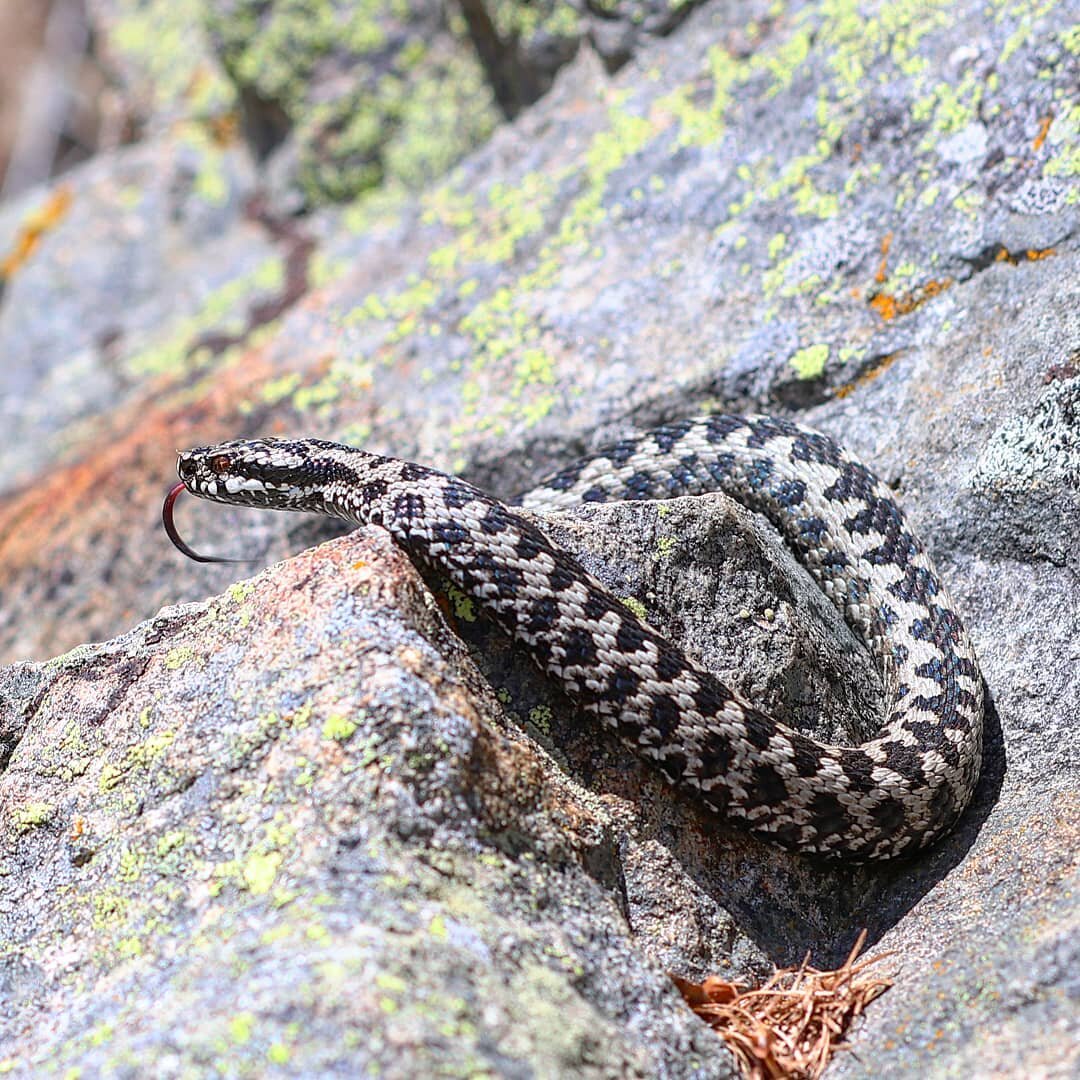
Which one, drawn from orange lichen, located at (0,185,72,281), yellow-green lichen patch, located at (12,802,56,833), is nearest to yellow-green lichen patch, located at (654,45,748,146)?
yellow-green lichen patch, located at (12,802,56,833)

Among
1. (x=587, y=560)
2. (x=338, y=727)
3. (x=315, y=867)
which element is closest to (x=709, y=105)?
(x=587, y=560)

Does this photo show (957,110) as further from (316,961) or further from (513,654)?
(316,961)

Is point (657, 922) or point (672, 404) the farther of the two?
point (672, 404)

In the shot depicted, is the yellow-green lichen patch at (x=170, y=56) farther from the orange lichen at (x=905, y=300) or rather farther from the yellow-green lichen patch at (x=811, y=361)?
the orange lichen at (x=905, y=300)

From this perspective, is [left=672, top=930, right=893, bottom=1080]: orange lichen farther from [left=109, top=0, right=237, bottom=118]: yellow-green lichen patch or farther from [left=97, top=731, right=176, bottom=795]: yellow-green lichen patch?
[left=109, top=0, right=237, bottom=118]: yellow-green lichen patch

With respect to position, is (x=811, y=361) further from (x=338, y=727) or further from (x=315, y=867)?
(x=315, y=867)

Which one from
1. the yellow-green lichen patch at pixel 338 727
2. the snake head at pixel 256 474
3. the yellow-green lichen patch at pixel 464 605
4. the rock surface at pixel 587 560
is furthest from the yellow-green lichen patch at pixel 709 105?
the yellow-green lichen patch at pixel 338 727

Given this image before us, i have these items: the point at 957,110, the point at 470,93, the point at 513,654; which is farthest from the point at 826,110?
the point at 513,654
